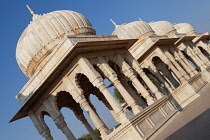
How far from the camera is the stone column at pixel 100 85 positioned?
8.22 m

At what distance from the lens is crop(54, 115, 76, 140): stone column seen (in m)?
9.75

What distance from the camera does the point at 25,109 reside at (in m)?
10.8

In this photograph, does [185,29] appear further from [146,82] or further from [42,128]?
[42,128]

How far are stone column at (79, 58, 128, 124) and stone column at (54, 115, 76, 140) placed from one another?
247 cm

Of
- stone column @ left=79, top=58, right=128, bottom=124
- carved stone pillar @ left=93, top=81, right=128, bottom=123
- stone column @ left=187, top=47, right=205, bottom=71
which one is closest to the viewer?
carved stone pillar @ left=93, top=81, right=128, bottom=123

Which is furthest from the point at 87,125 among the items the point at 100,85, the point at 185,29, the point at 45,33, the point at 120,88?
the point at 185,29

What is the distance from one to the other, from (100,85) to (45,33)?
4.34 meters

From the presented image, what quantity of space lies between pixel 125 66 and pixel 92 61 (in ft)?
6.75

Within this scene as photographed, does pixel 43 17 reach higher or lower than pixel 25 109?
higher

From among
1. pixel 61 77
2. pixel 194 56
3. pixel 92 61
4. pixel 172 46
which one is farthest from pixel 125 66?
pixel 194 56

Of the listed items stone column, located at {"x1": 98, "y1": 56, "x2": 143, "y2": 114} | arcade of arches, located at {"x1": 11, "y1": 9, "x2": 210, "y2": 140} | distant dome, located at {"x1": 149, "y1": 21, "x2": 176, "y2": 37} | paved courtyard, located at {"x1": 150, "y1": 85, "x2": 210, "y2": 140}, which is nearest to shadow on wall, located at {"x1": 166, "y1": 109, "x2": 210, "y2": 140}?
paved courtyard, located at {"x1": 150, "y1": 85, "x2": 210, "y2": 140}

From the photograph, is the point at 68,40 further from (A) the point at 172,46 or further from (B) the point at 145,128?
(A) the point at 172,46

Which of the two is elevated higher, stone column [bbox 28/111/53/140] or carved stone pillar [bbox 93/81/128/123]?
stone column [bbox 28/111/53/140]

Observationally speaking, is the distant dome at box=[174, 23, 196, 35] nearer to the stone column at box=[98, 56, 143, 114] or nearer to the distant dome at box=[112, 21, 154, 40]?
the distant dome at box=[112, 21, 154, 40]
